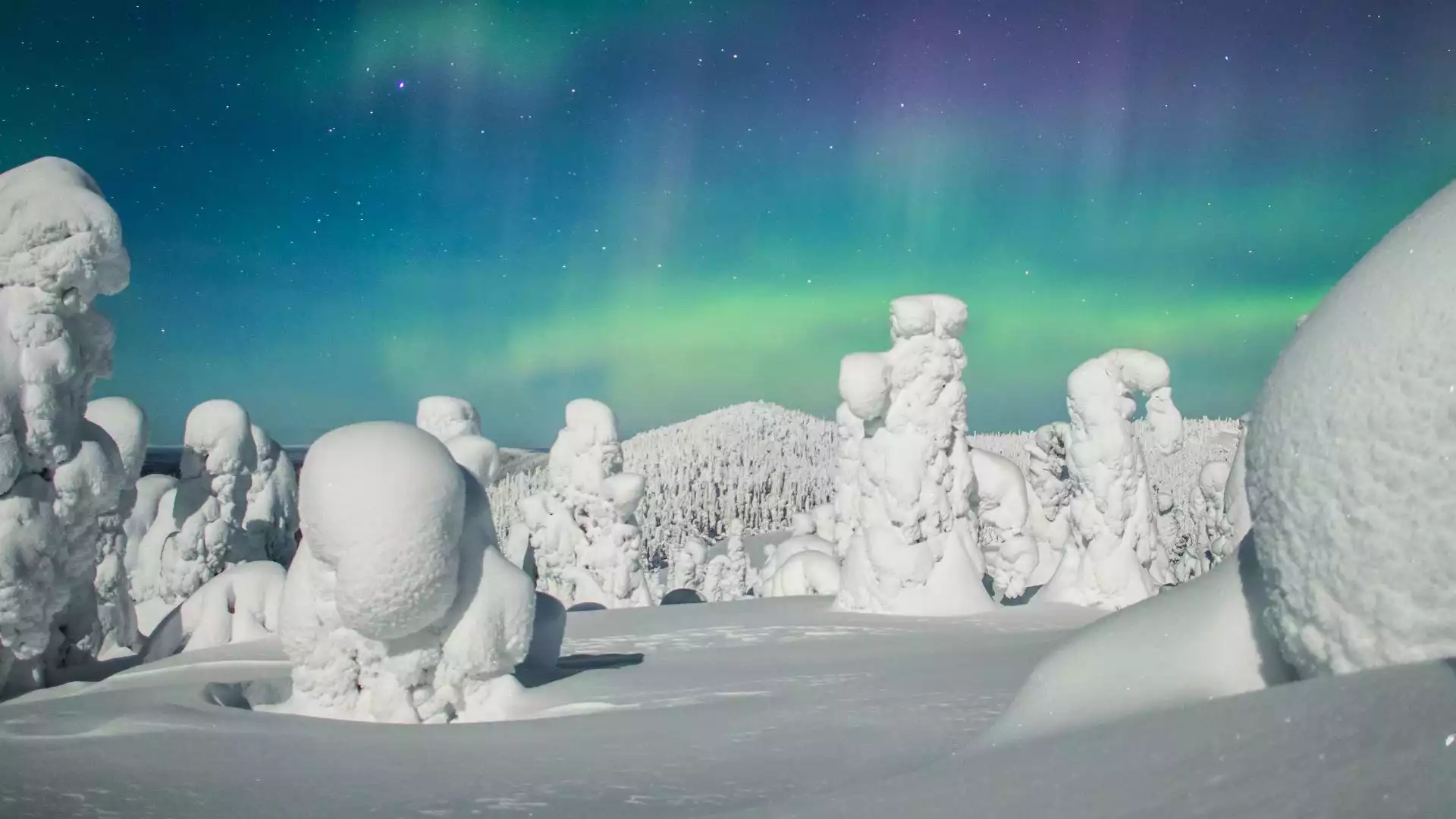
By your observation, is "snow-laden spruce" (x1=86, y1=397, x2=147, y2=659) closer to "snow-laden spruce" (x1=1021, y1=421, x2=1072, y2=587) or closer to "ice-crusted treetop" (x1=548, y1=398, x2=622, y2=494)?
"ice-crusted treetop" (x1=548, y1=398, x2=622, y2=494)

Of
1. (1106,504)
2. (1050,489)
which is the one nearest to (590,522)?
(1106,504)

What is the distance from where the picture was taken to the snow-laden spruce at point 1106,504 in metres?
12.3

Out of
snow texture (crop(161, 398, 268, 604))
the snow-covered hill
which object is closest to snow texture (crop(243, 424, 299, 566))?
snow texture (crop(161, 398, 268, 604))

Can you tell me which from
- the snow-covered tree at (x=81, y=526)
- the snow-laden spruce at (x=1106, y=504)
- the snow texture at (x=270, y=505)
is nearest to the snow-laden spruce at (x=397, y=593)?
the snow-covered tree at (x=81, y=526)

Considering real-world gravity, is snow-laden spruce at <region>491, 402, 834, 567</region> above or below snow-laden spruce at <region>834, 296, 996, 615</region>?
above

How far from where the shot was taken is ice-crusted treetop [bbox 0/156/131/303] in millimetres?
7832

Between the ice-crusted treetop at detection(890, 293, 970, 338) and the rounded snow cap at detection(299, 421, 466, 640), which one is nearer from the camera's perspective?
the rounded snow cap at detection(299, 421, 466, 640)

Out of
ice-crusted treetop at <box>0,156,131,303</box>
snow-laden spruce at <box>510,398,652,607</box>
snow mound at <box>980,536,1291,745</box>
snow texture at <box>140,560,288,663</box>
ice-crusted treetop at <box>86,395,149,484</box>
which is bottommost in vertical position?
snow mound at <box>980,536,1291,745</box>

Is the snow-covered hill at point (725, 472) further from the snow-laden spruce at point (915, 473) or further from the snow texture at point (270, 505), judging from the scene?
the snow-laden spruce at point (915, 473)

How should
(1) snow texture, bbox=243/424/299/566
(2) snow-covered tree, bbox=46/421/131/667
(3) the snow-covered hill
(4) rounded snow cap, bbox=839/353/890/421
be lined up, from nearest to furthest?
(2) snow-covered tree, bbox=46/421/131/667 < (4) rounded snow cap, bbox=839/353/890/421 < (1) snow texture, bbox=243/424/299/566 < (3) the snow-covered hill

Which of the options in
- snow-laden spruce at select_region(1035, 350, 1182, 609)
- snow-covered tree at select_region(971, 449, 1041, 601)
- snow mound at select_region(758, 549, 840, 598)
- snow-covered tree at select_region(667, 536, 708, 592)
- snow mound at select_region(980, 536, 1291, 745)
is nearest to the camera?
snow mound at select_region(980, 536, 1291, 745)

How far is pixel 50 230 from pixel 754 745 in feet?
22.0

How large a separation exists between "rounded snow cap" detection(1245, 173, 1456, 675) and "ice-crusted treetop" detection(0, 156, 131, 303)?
8425 mm

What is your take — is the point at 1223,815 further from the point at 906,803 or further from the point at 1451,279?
the point at 1451,279
